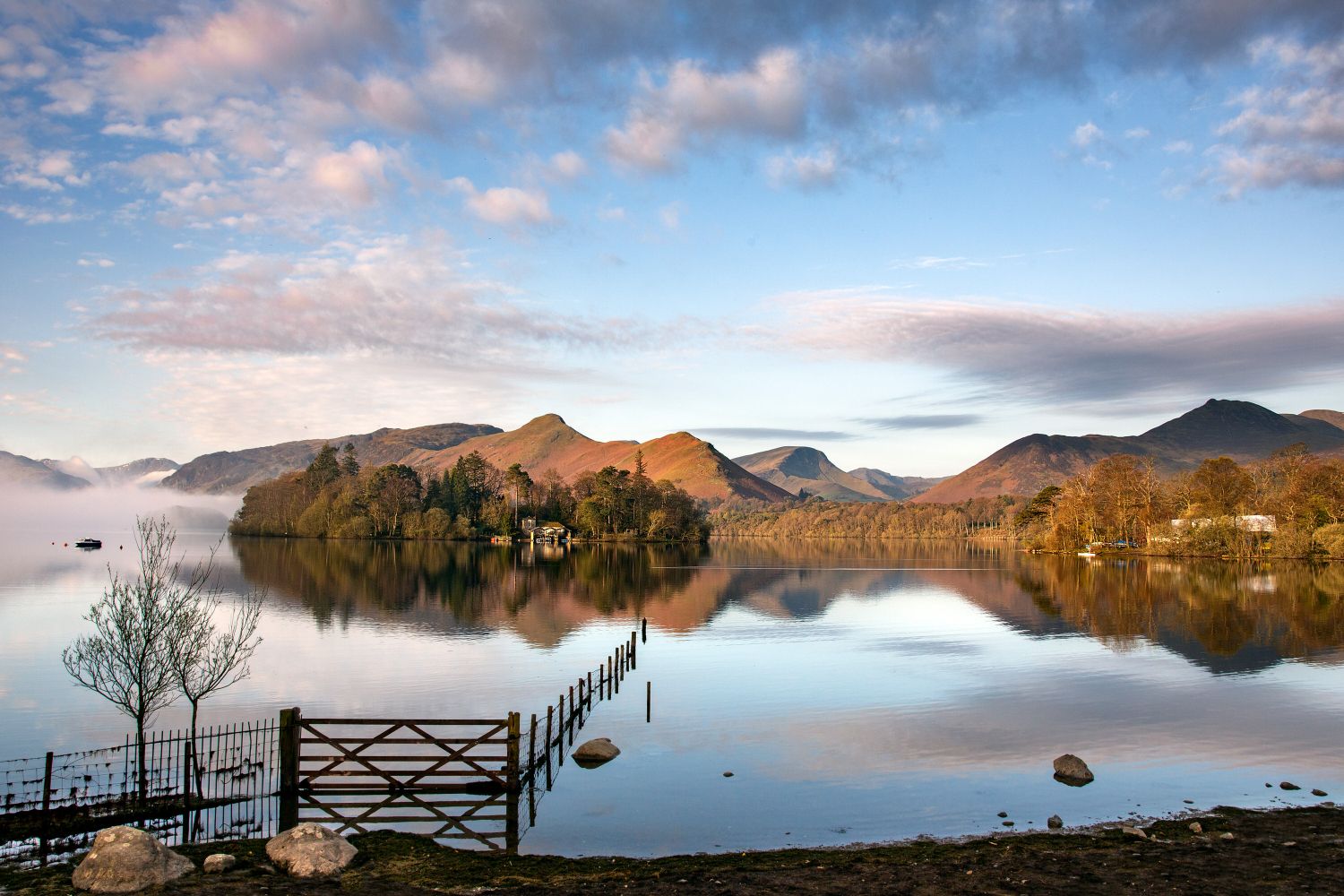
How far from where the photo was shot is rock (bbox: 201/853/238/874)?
1886 centimetres

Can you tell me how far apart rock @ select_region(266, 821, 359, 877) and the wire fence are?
4.18 meters

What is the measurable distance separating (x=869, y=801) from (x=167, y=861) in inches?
758

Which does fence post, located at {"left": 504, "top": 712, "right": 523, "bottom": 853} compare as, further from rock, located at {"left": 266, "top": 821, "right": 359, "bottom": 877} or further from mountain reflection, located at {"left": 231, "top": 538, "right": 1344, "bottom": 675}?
mountain reflection, located at {"left": 231, "top": 538, "right": 1344, "bottom": 675}

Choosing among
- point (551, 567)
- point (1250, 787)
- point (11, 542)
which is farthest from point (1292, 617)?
point (11, 542)

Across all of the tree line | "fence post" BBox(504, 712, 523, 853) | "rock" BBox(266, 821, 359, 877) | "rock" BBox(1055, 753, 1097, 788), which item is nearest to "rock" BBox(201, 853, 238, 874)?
"rock" BBox(266, 821, 359, 877)

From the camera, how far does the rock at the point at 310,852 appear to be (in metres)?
19.1

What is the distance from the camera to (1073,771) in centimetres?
2936

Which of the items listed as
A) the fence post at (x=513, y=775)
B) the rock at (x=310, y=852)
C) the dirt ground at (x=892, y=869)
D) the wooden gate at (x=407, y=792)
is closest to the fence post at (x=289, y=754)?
the wooden gate at (x=407, y=792)

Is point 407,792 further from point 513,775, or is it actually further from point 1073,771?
point 1073,771

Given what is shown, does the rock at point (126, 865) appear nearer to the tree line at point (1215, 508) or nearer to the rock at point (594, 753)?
the rock at point (594, 753)

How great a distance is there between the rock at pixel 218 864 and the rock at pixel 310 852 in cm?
82

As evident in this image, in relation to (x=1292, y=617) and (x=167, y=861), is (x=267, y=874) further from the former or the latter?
(x=1292, y=617)

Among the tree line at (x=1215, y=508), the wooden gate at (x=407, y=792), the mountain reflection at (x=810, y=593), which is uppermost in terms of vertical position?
the tree line at (x=1215, y=508)

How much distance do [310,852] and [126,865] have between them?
357 centimetres
